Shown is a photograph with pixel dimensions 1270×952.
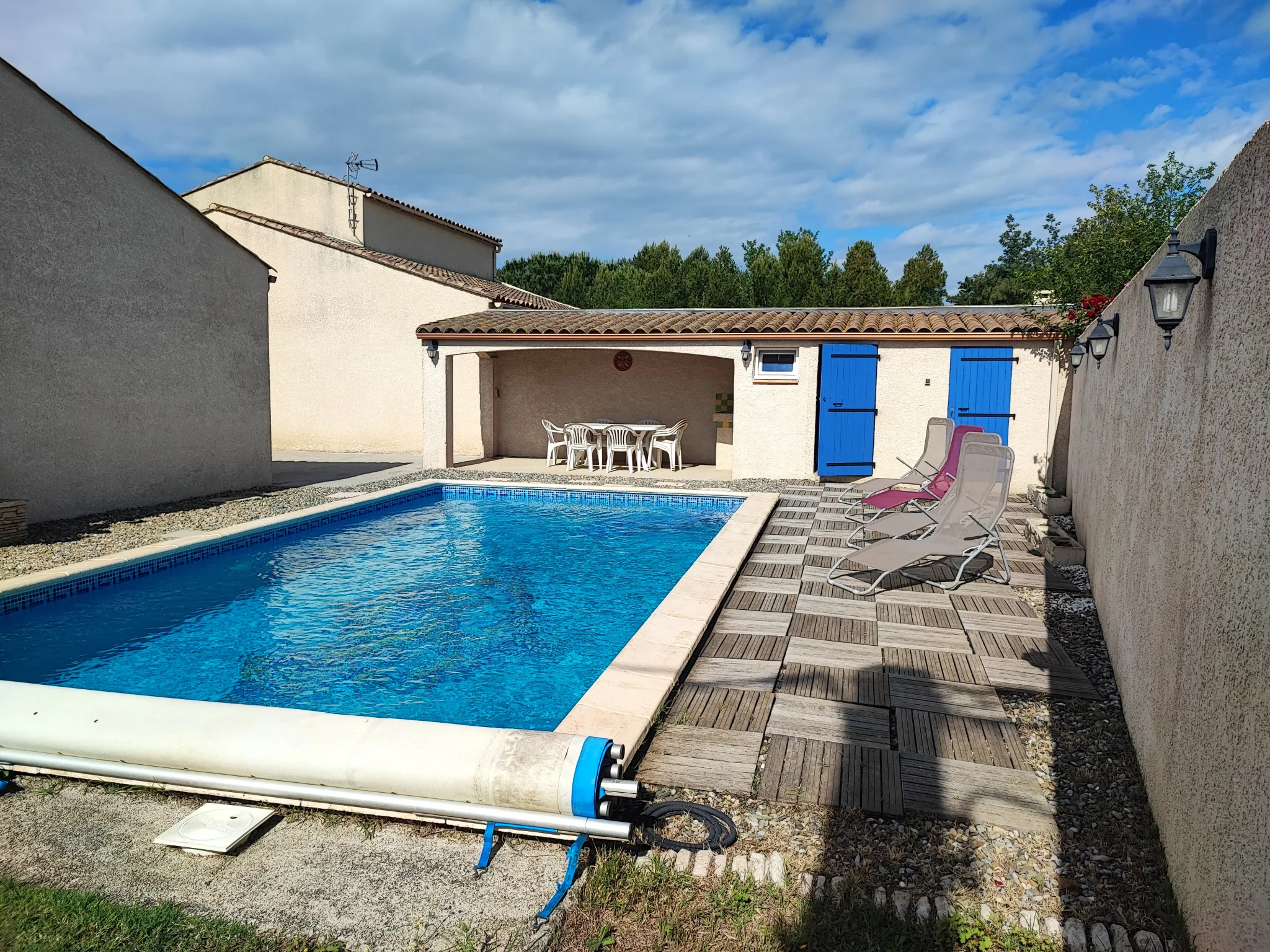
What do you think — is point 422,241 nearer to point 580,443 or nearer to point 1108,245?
point 580,443

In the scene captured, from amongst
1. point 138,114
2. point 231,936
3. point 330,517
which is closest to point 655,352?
point 330,517

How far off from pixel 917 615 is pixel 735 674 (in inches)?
74.9

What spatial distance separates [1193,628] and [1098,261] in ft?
→ 40.9

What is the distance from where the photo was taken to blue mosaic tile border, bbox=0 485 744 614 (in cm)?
697

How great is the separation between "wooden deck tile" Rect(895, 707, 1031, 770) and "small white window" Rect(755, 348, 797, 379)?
9.42 m

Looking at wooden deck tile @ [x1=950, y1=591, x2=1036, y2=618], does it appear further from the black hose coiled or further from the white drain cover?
the white drain cover

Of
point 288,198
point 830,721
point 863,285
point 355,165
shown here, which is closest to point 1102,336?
point 830,721

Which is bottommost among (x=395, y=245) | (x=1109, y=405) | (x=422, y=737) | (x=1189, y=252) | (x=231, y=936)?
(x=231, y=936)

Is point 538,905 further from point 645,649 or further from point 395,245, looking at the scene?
point 395,245

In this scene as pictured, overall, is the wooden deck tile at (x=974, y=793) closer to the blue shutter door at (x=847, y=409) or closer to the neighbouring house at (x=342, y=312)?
the blue shutter door at (x=847, y=409)

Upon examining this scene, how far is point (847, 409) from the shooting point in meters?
12.9

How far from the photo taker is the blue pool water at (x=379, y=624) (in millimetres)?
5344

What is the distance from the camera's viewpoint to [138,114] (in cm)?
2086

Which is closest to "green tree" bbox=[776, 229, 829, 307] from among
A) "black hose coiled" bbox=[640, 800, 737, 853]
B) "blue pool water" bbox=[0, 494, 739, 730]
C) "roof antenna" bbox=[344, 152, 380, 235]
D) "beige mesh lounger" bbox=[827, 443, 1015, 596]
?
"roof antenna" bbox=[344, 152, 380, 235]
